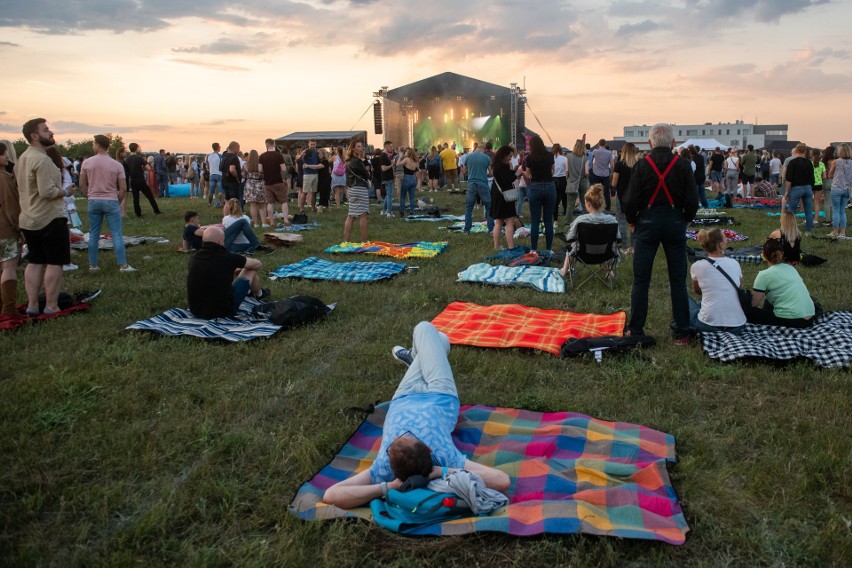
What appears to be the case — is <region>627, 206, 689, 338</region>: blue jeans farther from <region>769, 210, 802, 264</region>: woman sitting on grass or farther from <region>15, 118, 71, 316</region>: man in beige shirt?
<region>15, 118, 71, 316</region>: man in beige shirt

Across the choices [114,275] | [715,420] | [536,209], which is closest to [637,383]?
[715,420]

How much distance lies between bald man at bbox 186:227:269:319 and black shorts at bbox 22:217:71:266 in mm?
1448

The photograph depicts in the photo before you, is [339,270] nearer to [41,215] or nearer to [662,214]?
[41,215]

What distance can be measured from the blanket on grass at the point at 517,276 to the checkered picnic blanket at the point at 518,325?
1.03 meters

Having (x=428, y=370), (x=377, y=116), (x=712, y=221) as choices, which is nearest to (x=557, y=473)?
(x=428, y=370)

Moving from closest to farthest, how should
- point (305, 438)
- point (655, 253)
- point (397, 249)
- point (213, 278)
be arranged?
point (305, 438) < point (655, 253) < point (213, 278) < point (397, 249)

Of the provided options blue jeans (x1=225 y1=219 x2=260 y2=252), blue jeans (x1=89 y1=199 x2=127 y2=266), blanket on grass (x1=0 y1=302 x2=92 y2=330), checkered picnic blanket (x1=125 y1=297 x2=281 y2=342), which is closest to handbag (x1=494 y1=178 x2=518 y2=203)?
blue jeans (x1=225 y1=219 x2=260 y2=252)

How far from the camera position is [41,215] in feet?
20.8

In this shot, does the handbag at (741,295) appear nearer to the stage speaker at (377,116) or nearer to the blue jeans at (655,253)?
the blue jeans at (655,253)

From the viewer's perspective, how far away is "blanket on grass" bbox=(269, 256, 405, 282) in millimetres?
8305

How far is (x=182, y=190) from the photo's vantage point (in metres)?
25.9

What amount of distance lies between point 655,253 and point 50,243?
591 centimetres

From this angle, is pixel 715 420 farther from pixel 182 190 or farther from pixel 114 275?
pixel 182 190

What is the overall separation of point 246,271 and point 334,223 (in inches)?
304
